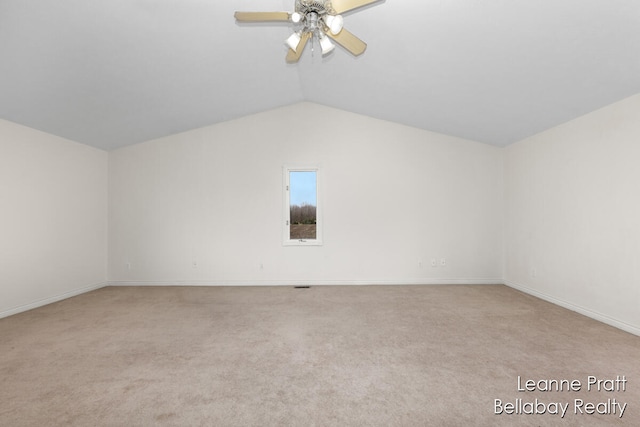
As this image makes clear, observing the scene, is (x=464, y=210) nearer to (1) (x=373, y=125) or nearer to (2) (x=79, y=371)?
(1) (x=373, y=125)

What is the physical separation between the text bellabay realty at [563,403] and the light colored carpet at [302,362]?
33 millimetres

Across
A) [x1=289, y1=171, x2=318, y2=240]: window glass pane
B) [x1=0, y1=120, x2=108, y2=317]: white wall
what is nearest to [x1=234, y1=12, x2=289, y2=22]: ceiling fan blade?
[x1=289, y1=171, x2=318, y2=240]: window glass pane

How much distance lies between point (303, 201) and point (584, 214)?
3.81 m

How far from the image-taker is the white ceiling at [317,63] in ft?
7.27

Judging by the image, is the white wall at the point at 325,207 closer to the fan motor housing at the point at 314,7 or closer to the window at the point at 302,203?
the window at the point at 302,203

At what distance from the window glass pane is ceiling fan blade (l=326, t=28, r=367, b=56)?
2.78 m

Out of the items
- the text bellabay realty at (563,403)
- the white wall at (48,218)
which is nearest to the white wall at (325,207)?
the white wall at (48,218)

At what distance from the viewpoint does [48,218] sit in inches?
156

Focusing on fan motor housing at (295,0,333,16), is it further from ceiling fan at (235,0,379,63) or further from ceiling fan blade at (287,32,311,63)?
ceiling fan blade at (287,32,311,63)

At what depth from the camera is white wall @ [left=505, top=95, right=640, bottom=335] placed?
2939 millimetres

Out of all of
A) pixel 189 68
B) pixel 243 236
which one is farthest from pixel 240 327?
pixel 189 68

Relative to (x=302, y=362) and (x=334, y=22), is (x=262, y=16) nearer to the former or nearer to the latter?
(x=334, y=22)

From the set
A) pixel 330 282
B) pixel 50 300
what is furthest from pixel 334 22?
pixel 50 300

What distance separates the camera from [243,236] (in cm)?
496
